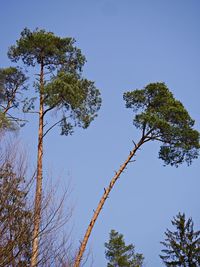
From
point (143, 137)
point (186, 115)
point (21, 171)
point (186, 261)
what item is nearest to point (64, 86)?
point (143, 137)

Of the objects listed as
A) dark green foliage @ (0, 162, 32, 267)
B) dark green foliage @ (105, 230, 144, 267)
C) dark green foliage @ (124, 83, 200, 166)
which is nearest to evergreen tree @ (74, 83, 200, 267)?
dark green foliage @ (124, 83, 200, 166)

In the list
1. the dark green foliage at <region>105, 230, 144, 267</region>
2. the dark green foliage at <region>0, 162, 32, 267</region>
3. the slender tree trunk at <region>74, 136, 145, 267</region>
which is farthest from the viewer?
the dark green foliage at <region>105, 230, 144, 267</region>

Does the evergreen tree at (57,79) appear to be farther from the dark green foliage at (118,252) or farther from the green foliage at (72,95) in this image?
A: the dark green foliage at (118,252)

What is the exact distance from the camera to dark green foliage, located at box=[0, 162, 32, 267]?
581cm

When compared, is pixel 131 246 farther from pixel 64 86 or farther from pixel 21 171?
pixel 21 171

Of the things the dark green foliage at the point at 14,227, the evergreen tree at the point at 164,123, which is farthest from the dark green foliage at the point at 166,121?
the dark green foliage at the point at 14,227

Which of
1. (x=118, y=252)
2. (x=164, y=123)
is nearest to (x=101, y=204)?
(x=164, y=123)

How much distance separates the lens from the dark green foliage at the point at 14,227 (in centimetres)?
581

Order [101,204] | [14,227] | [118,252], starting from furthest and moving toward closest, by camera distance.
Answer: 1. [118,252]
2. [101,204]
3. [14,227]

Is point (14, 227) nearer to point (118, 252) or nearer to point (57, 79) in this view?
point (57, 79)

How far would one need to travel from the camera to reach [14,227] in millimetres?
6070

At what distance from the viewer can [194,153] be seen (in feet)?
49.1

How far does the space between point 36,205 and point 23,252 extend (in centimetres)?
97

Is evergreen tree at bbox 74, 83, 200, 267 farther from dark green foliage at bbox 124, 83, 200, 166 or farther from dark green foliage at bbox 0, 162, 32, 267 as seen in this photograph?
dark green foliage at bbox 0, 162, 32, 267
